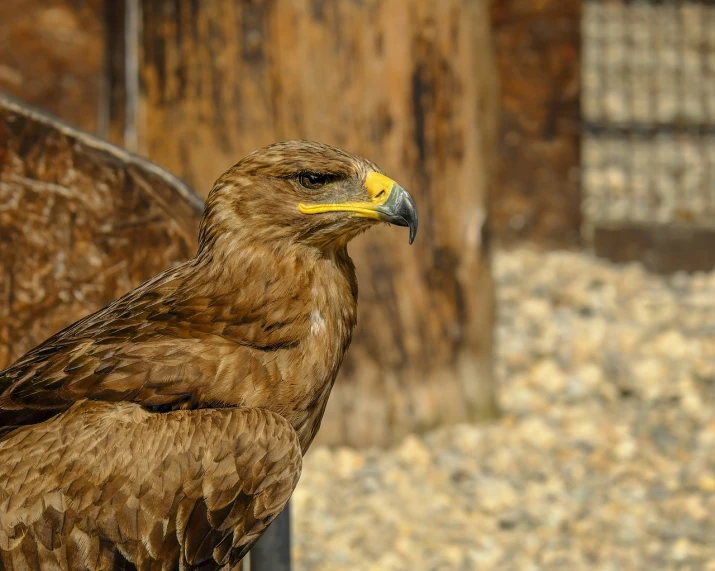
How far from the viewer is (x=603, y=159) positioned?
882 centimetres

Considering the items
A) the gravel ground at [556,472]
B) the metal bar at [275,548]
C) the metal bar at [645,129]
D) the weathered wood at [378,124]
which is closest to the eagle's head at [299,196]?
the metal bar at [275,548]

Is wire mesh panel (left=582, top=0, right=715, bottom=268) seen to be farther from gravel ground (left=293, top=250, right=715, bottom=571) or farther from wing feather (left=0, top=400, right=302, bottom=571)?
wing feather (left=0, top=400, right=302, bottom=571)

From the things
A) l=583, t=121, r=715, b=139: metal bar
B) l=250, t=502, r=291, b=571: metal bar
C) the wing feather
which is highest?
l=583, t=121, r=715, b=139: metal bar

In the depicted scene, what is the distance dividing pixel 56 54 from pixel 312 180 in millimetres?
5022

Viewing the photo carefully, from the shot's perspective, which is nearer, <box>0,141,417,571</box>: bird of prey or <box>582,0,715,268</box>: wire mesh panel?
<box>0,141,417,571</box>: bird of prey

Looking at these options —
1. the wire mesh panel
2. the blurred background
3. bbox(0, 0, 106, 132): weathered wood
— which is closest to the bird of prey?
the blurred background

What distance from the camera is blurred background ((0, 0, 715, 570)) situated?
10.4 ft

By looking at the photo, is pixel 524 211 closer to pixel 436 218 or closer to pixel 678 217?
pixel 678 217

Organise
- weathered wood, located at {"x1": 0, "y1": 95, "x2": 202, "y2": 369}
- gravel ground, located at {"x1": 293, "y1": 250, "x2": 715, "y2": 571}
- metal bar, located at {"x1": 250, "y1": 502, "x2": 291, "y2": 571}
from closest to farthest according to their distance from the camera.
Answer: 1. metal bar, located at {"x1": 250, "y1": 502, "x2": 291, "y2": 571}
2. weathered wood, located at {"x1": 0, "y1": 95, "x2": 202, "y2": 369}
3. gravel ground, located at {"x1": 293, "y1": 250, "x2": 715, "y2": 571}

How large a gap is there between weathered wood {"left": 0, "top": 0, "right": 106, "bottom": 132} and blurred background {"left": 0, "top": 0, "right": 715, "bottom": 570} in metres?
2.23

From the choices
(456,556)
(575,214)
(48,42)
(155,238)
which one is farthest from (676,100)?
(155,238)

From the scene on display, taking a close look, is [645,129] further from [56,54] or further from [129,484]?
[129,484]

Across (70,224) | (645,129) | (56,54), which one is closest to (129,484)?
(70,224)

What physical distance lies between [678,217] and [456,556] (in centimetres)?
517
